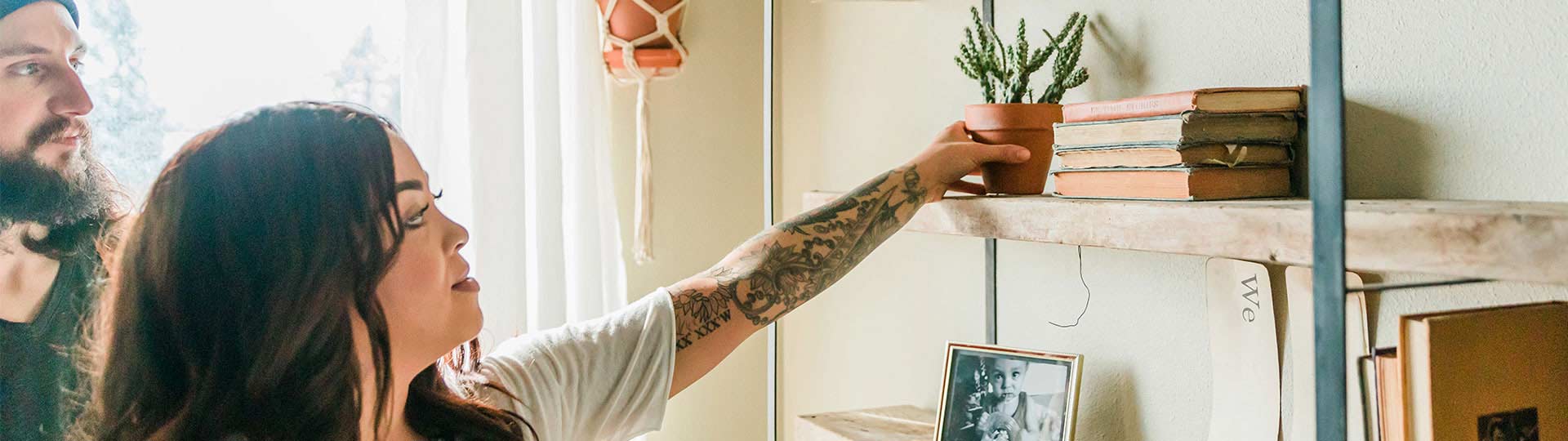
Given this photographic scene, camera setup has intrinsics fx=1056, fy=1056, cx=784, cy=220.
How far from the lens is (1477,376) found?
0.77 metres

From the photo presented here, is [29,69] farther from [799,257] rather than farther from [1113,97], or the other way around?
[1113,97]

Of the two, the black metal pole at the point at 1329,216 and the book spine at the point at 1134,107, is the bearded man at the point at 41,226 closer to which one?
the book spine at the point at 1134,107

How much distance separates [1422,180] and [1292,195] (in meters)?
0.11

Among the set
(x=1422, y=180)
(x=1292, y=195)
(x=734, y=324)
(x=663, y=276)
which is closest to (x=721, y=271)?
(x=734, y=324)

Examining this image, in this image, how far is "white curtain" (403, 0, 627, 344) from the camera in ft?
6.15

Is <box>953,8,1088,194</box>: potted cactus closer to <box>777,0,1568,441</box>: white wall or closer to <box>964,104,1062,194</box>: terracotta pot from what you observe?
<box>964,104,1062,194</box>: terracotta pot

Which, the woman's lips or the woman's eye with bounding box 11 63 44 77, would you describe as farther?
the woman's eye with bounding box 11 63 44 77

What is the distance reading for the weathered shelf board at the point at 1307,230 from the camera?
0.61 meters

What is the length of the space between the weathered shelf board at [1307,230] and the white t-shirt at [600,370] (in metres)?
0.38

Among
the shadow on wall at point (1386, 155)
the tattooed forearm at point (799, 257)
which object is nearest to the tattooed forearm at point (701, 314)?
the tattooed forearm at point (799, 257)

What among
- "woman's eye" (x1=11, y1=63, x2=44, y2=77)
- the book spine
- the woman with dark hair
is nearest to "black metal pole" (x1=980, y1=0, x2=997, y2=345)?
the book spine

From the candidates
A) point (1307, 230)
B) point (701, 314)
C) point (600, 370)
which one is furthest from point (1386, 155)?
point (600, 370)

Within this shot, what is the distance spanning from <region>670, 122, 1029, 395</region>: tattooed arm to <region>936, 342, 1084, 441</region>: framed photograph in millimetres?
259

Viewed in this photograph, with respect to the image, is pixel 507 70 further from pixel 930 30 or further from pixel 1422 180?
pixel 1422 180
